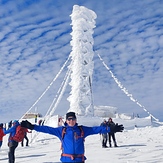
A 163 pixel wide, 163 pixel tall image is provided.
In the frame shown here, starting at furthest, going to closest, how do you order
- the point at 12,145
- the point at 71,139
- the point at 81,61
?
the point at 81,61, the point at 12,145, the point at 71,139

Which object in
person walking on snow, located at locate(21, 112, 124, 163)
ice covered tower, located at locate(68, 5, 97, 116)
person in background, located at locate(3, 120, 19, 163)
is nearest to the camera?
person walking on snow, located at locate(21, 112, 124, 163)

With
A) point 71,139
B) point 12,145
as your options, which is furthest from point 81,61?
point 71,139

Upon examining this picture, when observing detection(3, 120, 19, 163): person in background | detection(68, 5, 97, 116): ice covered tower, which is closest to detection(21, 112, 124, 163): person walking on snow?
detection(3, 120, 19, 163): person in background

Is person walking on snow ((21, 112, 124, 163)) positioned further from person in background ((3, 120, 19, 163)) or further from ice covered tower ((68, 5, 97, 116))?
ice covered tower ((68, 5, 97, 116))

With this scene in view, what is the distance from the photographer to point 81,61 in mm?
34094

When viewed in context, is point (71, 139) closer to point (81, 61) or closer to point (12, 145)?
point (12, 145)

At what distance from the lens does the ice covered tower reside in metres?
33.1

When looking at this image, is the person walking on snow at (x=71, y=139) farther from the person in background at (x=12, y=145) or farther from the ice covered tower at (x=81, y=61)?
the ice covered tower at (x=81, y=61)

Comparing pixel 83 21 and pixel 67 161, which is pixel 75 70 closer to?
pixel 83 21

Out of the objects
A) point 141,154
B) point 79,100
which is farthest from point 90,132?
point 79,100

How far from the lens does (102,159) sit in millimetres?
10508

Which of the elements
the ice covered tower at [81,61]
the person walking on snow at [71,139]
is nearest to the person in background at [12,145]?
the person walking on snow at [71,139]

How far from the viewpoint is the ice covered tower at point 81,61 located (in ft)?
108

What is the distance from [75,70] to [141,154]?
23.3 metres
